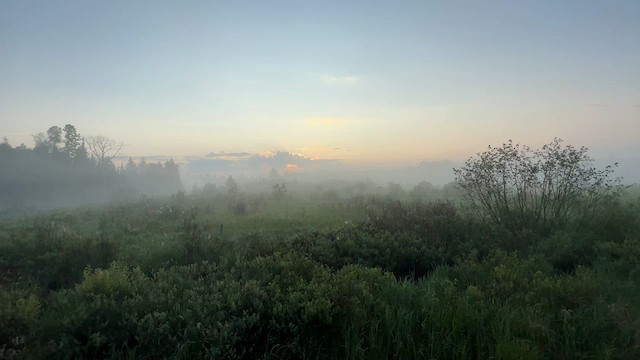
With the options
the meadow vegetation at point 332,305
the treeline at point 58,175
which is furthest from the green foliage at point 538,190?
the treeline at point 58,175

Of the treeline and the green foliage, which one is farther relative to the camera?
the treeline

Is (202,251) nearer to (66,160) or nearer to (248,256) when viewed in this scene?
(248,256)

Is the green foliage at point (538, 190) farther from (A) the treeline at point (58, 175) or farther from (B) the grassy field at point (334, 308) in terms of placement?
(A) the treeline at point (58, 175)

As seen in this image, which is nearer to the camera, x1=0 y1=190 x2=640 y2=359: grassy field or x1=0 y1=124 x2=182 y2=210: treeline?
x1=0 y1=190 x2=640 y2=359: grassy field

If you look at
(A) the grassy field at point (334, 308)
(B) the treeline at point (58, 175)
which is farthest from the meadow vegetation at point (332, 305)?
(B) the treeline at point (58, 175)

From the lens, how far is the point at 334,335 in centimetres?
446

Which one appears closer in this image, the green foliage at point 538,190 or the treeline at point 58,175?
the green foliage at point 538,190

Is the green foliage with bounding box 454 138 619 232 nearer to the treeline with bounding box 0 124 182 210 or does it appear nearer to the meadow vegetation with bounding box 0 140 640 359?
the meadow vegetation with bounding box 0 140 640 359

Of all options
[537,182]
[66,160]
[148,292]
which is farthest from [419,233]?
[66,160]

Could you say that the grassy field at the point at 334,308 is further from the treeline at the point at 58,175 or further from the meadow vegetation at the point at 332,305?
the treeline at the point at 58,175

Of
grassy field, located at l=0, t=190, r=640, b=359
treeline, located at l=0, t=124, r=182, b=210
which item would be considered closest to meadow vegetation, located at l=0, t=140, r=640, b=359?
grassy field, located at l=0, t=190, r=640, b=359

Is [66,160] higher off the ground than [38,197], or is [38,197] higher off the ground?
[66,160]

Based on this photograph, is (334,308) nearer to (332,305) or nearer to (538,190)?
(332,305)

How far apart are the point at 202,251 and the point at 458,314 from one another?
19.0 ft
